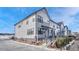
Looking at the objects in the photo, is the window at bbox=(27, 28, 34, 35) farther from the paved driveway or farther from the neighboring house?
the paved driveway

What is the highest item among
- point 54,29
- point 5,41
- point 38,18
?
point 38,18

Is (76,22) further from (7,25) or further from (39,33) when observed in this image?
(7,25)

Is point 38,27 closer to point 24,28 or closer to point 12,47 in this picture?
point 24,28

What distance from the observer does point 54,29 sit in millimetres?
2277

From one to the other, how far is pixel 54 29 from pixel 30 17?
0.38 metres

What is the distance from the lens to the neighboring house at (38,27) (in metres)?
2.24

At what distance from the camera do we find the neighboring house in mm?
2236

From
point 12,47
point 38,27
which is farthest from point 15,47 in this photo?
point 38,27

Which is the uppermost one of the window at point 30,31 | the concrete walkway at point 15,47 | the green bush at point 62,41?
the window at point 30,31

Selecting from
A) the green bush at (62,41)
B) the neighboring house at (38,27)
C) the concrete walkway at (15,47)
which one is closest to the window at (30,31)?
the neighboring house at (38,27)

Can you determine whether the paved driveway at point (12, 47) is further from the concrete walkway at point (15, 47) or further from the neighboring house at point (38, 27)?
the neighboring house at point (38, 27)

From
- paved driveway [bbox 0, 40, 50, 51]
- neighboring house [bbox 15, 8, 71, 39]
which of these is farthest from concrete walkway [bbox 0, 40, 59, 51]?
neighboring house [bbox 15, 8, 71, 39]
